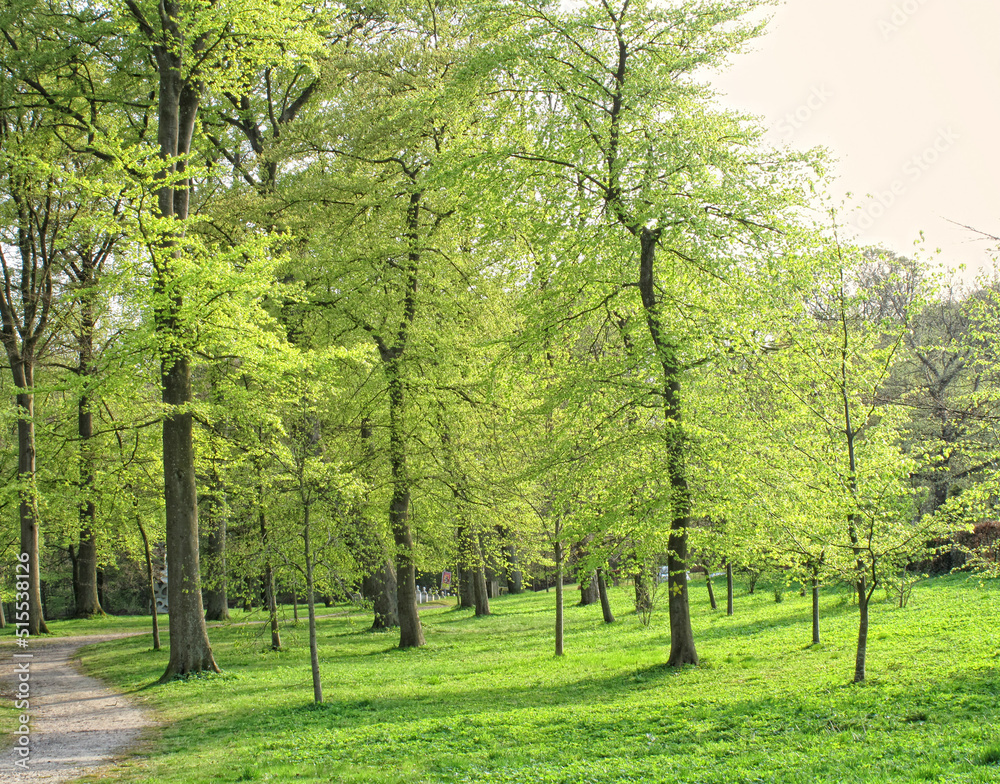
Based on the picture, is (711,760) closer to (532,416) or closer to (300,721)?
(300,721)

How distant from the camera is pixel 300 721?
9.25 m

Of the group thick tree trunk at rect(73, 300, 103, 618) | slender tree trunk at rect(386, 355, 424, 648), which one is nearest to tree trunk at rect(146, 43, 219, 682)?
thick tree trunk at rect(73, 300, 103, 618)

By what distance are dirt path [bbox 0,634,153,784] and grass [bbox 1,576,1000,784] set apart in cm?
47

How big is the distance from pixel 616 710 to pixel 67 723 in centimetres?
766

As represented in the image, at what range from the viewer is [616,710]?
893 cm

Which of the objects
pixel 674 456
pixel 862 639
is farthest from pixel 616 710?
pixel 674 456

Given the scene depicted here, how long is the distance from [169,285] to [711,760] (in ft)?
35.2

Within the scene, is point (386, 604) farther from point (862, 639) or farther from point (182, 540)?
point (862, 639)

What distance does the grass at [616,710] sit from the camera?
630 centimetres

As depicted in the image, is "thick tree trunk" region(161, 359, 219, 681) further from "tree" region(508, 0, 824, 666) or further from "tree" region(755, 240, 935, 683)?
"tree" region(755, 240, 935, 683)

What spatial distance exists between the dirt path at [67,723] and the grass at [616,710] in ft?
1.53

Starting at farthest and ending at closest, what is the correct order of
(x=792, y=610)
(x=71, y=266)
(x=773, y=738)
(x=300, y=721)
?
(x=71, y=266)
(x=792, y=610)
(x=300, y=721)
(x=773, y=738)

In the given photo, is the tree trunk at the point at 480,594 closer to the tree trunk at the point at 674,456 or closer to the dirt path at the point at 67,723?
the dirt path at the point at 67,723

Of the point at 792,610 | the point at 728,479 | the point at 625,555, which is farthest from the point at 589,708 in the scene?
the point at 792,610
